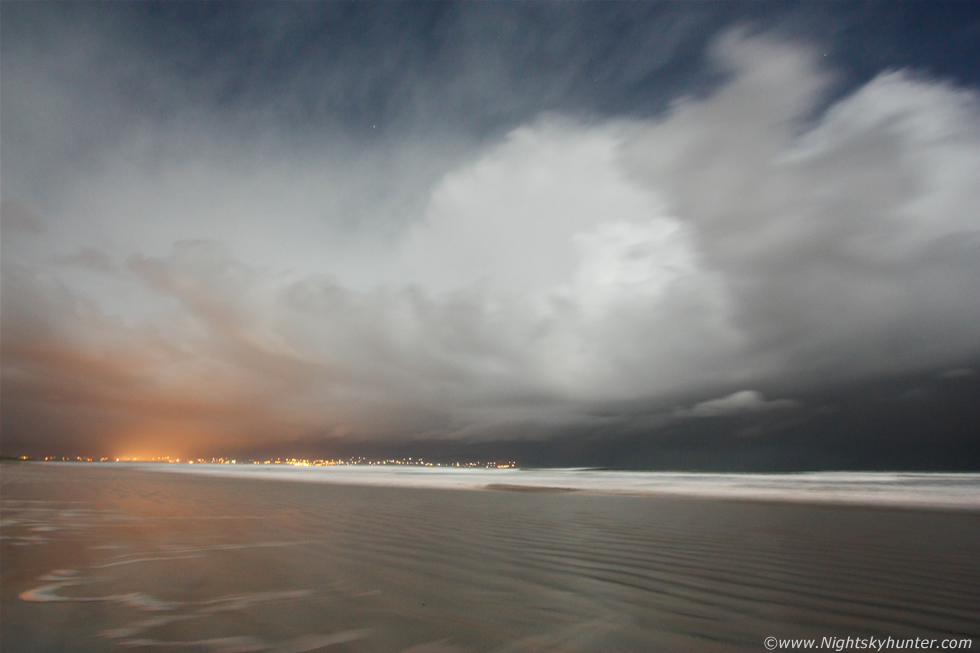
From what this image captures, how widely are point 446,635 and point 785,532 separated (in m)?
9.92

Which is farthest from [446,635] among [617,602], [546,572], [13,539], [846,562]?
[13,539]

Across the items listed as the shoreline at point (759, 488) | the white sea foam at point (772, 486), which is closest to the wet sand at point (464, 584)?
the shoreline at point (759, 488)

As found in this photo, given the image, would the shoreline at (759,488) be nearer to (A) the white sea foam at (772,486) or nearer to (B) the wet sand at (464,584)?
(A) the white sea foam at (772,486)

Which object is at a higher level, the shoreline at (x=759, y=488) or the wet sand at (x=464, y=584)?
the wet sand at (x=464, y=584)

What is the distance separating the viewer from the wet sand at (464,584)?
4.17 m

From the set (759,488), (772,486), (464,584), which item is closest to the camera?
(464,584)

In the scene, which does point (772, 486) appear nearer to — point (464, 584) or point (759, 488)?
point (759, 488)

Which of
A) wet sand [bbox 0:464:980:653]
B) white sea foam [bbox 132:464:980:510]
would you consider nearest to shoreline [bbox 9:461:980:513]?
white sea foam [bbox 132:464:980:510]

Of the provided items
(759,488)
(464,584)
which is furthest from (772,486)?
(464,584)

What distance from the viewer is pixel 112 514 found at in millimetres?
12352

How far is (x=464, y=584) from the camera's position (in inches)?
238

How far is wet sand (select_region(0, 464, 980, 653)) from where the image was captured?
417 cm

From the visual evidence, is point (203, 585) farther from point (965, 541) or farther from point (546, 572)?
point (965, 541)

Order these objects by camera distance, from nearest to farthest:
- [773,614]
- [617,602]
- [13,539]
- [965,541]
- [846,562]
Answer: [773,614] < [617,602] < [846,562] < [13,539] < [965,541]
